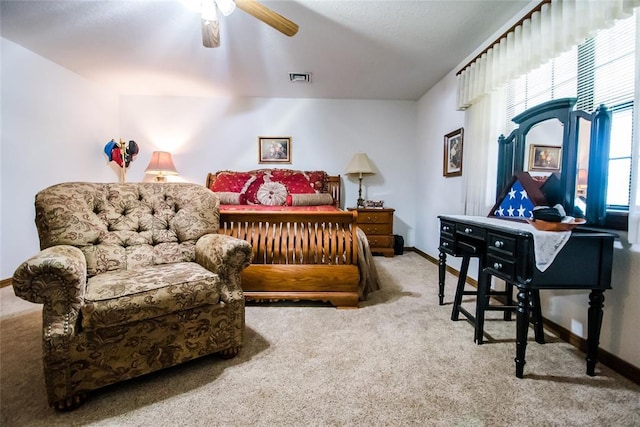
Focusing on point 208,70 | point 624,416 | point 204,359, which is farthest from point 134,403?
point 208,70

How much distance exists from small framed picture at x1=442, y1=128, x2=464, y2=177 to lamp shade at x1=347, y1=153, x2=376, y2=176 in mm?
1108

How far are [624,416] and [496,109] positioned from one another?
83.5 inches

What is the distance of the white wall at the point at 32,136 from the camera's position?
2.78m

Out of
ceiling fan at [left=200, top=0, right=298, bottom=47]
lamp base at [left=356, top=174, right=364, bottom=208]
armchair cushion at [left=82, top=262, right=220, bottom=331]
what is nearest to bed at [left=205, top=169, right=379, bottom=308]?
armchair cushion at [left=82, top=262, right=220, bottom=331]

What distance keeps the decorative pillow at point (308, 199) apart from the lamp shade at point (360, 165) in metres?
0.73

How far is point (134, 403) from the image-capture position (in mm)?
1264

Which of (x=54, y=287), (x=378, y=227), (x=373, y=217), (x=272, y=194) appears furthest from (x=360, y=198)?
(x=54, y=287)

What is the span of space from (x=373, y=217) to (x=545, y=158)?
2376 mm

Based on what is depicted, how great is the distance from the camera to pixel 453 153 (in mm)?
3330

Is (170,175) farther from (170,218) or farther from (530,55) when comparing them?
(530,55)

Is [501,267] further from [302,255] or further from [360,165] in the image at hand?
[360,165]

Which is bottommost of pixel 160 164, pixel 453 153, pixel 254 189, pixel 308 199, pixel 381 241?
pixel 381 241

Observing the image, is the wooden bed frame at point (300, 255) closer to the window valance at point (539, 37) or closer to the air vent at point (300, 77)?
the window valance at point (539, 37)

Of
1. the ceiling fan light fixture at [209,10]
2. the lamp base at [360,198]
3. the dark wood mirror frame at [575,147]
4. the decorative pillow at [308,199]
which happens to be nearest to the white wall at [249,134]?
the lamp base at [360,198]
